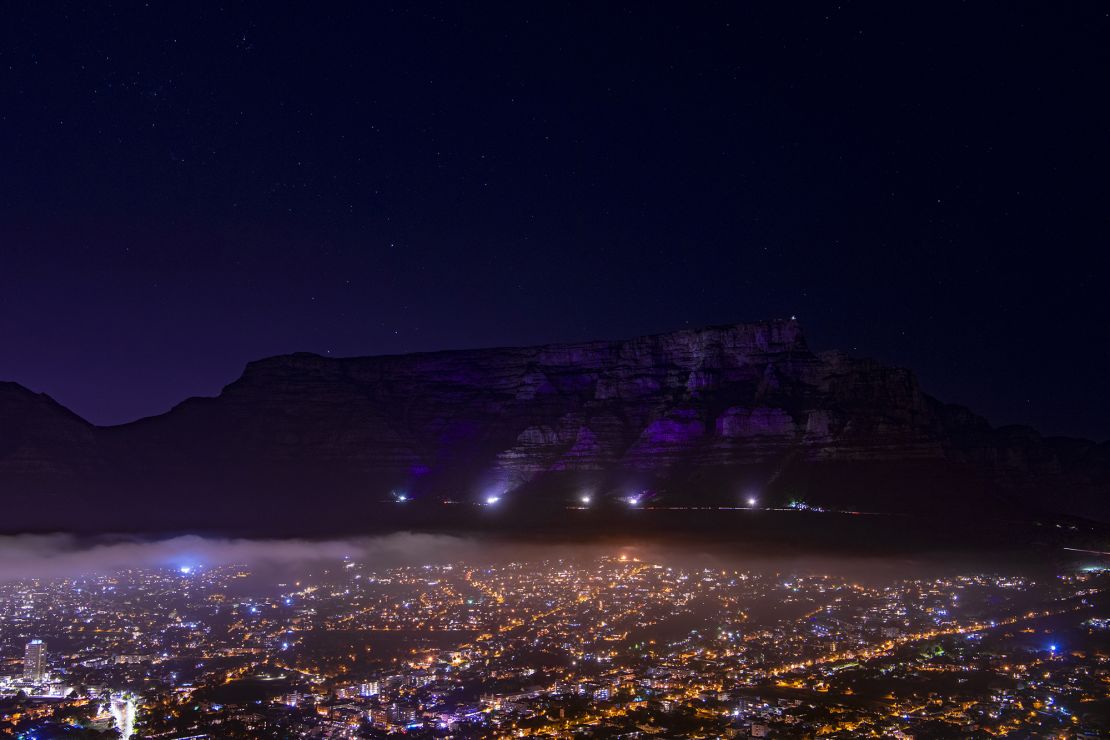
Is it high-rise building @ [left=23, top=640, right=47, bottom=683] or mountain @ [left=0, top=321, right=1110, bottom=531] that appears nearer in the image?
high-rise building @ [left=23, top=640, right=47, bottom=683]

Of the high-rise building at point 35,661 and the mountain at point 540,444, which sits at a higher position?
the mountain at point 540,444

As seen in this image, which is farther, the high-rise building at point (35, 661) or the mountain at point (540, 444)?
the mountain at point (540, 444)

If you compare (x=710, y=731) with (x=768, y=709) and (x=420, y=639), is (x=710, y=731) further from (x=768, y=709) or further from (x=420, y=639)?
(x=420, y=639)

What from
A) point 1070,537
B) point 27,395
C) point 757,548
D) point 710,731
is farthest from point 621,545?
point 27,395

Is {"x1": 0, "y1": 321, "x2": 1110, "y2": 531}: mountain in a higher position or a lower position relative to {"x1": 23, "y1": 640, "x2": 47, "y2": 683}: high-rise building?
higher
